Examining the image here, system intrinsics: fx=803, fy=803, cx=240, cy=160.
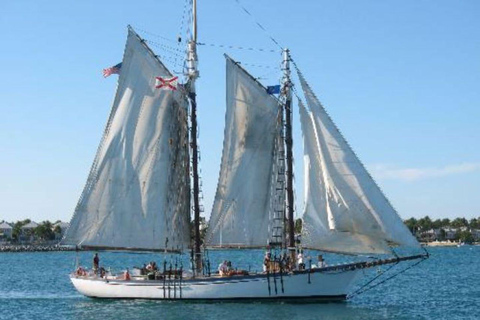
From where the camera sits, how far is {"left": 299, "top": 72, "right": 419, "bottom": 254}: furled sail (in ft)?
160

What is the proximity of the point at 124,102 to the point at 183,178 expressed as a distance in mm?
6682

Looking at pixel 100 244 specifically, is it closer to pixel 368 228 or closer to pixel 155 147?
pixel 155 147

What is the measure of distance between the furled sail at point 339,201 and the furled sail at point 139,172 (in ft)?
31.2

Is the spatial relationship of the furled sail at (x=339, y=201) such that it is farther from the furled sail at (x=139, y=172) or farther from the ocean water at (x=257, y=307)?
the furled sail at (x=139, y=172)

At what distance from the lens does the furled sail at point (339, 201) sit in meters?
48.8

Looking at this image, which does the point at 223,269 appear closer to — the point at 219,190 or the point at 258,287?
the point at 258,287

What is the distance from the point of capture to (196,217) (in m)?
56.0

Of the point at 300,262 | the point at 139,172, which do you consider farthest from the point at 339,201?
the point at 139,172

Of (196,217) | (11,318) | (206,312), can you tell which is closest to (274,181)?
(196,217)

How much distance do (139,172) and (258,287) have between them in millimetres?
11583

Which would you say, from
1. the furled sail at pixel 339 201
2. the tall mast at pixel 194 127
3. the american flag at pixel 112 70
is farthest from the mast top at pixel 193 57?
the furled sail at pixel 339 201

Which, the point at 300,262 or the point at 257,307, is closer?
the point at 257,307

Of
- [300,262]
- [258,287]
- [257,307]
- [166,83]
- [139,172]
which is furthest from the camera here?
[166,83]

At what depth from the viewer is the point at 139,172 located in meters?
55.5
